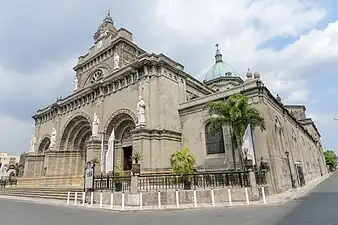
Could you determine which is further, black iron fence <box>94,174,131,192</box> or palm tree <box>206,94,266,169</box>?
palm tree <box>206,94,266,169</box>

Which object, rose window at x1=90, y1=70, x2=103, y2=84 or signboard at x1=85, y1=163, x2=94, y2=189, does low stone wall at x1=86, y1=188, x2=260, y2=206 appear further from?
rose window at x1=90, y1=70, x2=103, y2=84

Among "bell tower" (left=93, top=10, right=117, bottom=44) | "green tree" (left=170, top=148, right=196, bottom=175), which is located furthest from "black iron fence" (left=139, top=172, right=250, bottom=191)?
"bell tower" (left=93, top=10, right=117, bottom=44)

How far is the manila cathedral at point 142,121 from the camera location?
2053 cm

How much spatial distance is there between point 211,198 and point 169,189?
238 cm

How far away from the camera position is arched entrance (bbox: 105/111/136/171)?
2516 centimetres

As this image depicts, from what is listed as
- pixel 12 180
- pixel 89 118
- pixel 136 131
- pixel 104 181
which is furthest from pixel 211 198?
pixel 12 180

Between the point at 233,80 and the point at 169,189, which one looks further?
the point at 233,80

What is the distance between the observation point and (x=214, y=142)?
21875 millimetres

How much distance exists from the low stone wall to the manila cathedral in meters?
5.23

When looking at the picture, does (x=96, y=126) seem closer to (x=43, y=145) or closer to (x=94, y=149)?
(x=94, y=149)

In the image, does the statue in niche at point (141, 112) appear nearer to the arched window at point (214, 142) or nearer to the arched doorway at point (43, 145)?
the arched window at point (214, 142)

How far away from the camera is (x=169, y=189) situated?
14000 mm

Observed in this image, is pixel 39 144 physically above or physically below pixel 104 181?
above

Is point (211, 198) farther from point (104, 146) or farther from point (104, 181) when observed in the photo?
point (104, 146)
